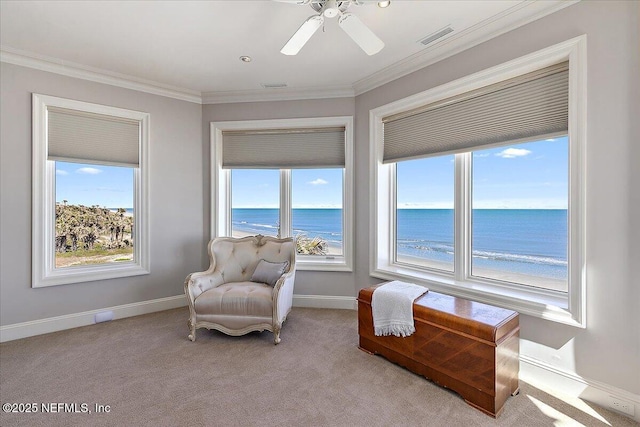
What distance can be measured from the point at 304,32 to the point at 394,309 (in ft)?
7.04

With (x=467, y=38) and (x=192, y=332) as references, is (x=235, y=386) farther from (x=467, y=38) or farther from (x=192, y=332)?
(x=467, y=38)

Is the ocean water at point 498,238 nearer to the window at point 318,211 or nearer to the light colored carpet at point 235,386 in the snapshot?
the window at point 318,211

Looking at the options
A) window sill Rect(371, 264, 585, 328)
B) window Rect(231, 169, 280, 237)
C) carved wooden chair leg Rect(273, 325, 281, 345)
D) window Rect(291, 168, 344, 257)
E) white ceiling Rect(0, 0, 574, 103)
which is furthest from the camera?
window Rect(231, 169, 280, 237)

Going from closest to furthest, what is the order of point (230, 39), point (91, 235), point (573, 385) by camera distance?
1. point (573, 385)
2. point (230, 39)
3. point (91, 235)

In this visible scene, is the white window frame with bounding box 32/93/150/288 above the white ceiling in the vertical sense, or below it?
below

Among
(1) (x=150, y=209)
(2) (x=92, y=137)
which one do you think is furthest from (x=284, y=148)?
(2) (x=92, y=137)

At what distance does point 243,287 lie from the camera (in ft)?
10.2

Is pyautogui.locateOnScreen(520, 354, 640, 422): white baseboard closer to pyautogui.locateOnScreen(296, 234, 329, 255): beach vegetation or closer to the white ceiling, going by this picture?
pyautogui.locateOnScreen(296, 234, 329, 255): beach vegetation

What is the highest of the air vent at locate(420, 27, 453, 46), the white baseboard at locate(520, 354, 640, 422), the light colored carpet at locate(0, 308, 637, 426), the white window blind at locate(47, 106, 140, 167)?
the air vent at locate(420, 27, 453, 46)

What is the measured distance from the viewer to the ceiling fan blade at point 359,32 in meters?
1.89

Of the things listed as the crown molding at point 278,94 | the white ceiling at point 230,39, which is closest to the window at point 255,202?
the crown molding at point 278,94

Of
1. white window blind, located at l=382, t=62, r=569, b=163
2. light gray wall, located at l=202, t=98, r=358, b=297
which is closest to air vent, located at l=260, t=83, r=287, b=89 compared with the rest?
light gray wall, located at l=202, t=98, r=358, b=297

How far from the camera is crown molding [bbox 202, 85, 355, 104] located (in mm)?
3795

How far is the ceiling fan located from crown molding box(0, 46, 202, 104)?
2397 millimetres
